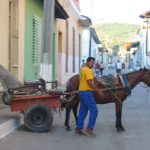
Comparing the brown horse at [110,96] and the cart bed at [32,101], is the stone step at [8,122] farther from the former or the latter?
the brown horse at [110,96]

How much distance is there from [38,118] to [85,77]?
1.49m

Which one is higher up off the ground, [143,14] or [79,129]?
[143,14]

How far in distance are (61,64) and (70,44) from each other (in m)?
6.68

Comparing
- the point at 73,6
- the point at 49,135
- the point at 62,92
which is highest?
the point at 73,6

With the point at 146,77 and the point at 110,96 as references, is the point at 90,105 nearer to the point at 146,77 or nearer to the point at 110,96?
the point at 110,96

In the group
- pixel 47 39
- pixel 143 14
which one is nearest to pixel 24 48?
pixel 47 39

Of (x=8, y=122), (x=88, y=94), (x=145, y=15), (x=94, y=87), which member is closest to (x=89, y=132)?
(x=88, y=94)

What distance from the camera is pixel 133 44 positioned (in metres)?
92.9

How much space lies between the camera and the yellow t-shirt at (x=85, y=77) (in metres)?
12.1

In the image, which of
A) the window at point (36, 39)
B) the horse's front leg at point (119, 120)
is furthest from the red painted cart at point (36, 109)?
the window at point (36, 39)

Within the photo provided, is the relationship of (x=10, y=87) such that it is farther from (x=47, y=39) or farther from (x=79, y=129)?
(x=47, y=39)

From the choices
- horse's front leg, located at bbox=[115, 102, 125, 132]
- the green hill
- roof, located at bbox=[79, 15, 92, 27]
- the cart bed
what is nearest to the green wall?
the cart bed

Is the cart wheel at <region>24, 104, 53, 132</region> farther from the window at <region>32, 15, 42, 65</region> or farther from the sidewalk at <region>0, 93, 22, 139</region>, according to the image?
the window at <region>32, 15, 42, 65</region>

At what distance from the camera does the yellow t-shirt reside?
1212 centimetres
